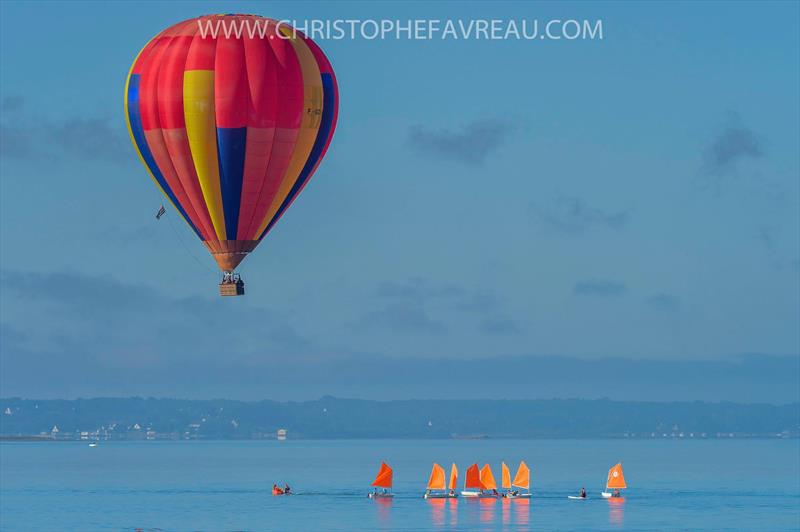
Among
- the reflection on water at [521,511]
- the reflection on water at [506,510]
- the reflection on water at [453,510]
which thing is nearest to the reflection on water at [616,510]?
the reflection on water at [521,511]

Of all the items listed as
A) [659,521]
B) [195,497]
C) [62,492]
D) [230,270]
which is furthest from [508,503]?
[230,270]

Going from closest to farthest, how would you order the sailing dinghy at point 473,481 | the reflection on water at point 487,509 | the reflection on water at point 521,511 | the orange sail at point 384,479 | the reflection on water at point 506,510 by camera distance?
the reflection on water at point 506,510 → the reflection on water at point 521,511 → the reflection on water at point 487,509 → the sailing dinghy at point 473,481 → the orange sail at point 384,479

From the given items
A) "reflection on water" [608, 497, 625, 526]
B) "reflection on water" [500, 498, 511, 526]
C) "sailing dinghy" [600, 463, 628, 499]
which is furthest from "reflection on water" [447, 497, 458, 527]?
"sailing dinghy" [600, 463, 628, 499]

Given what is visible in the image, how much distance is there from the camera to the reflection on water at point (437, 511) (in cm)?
13361

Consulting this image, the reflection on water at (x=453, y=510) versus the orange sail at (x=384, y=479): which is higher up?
the orange sail at (x=384, y=479)

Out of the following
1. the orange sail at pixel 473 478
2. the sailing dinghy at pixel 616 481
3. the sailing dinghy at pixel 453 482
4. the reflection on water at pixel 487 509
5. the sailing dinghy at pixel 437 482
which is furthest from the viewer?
the sailing dinghy at pixel 616 481

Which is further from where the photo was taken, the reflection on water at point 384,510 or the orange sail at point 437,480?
the orange sail at point 437,480

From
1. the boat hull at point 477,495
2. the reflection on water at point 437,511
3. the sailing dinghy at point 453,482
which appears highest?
the sailing dinghy at point 453,482

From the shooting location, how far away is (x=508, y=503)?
156m

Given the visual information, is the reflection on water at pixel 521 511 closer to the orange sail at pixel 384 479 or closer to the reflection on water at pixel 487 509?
the reflection on water at pixel 487 509

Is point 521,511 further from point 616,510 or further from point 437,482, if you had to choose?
point 437,482

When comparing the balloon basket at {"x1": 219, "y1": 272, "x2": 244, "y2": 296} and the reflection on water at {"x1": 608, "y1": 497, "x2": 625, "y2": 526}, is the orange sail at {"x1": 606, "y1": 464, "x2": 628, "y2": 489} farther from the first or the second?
the balloon basket at {"x1": 219, "y1": 272, "x2": 244, "y2": 296}

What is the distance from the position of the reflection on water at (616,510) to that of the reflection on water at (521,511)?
7325mm

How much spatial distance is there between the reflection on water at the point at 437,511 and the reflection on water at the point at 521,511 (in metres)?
6.48
